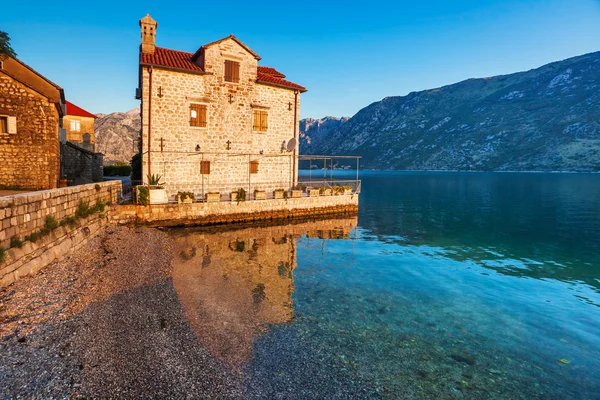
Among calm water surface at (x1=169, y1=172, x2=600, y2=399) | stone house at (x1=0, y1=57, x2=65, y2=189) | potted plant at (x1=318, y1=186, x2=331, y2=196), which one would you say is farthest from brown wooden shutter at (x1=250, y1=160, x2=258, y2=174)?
stone house at (x1=0, y1=57, x2=65, y2=189)

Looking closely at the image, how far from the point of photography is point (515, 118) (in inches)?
7239

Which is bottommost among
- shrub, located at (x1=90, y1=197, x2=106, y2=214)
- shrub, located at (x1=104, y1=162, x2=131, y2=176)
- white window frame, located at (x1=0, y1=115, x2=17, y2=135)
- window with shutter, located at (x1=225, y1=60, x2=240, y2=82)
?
shrub, located at (x1=90, y1=197, x2=106, y2=214)

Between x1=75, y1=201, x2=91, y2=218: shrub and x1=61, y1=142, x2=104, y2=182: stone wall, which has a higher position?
x1=61, y1=142, x2=104, y2=182: stone wall

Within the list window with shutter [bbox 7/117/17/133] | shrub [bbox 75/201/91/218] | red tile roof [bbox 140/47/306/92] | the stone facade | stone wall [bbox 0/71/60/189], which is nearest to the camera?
shrub [bbox 75/201/91/218]

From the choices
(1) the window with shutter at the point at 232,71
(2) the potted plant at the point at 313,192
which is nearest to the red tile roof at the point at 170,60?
(1) the window with shutter at the point at 232,71

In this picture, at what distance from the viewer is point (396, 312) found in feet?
34.4

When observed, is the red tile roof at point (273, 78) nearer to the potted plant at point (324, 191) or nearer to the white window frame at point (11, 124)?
the potted plant at point (324, 191)

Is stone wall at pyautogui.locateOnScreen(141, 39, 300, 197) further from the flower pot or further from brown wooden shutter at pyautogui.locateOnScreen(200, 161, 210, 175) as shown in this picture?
the flower pot

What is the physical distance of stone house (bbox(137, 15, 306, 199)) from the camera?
73.1 ft

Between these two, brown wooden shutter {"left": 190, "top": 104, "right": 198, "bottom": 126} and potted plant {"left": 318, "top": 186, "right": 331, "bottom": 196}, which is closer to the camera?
brown wooden shutter {"left": 190, "top": 104, "right": 198, "bottom": 126}

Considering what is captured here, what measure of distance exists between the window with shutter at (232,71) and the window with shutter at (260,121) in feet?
9.37

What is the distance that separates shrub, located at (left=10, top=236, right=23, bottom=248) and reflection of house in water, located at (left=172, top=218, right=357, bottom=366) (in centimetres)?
461

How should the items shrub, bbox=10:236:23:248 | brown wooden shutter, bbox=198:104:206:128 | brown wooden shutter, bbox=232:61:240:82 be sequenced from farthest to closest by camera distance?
brown wooden shutter, bbox=232:61:240:82 < brown wooden shutter, bbox=198:104:206:128 < shrub, bbox=10:236:23:248

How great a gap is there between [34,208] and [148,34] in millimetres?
17885
